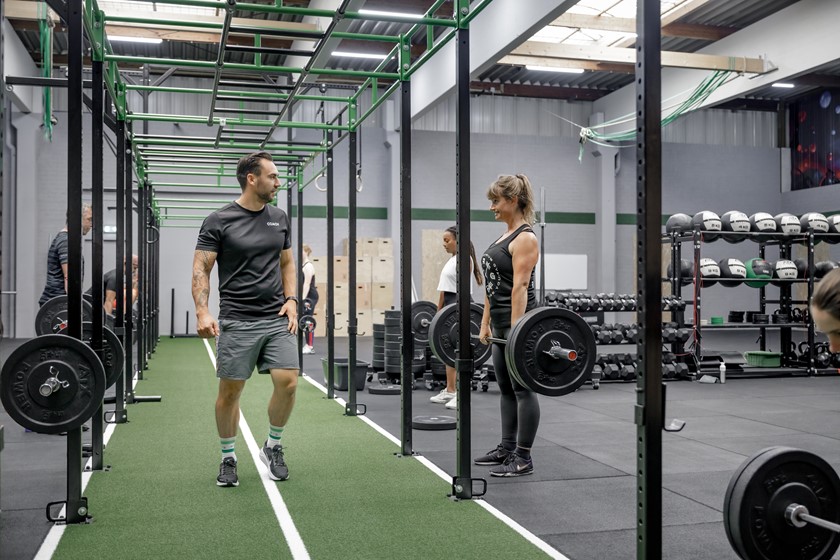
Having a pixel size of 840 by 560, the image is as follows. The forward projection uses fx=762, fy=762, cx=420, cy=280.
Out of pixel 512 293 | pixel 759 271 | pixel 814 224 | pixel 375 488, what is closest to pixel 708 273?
pixel 759 271

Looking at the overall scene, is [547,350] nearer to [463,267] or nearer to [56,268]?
[463,267]

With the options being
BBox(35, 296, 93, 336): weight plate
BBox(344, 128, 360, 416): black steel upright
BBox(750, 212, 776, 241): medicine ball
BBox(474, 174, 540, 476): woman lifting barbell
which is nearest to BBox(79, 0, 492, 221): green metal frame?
BBox(344, 128, 360, 416): black steel upright

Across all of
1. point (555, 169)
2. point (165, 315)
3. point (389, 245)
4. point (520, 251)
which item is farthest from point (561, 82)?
point (520, 251)

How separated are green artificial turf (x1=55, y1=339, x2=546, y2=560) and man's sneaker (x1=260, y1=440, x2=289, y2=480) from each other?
7 centimetres

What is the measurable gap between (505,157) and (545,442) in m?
10.8

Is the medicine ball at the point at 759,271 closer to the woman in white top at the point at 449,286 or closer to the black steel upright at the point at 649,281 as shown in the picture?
the woman in white top at the point at 449,286

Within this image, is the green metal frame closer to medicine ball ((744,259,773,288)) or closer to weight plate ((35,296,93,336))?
weight plate ((35,296,93,336))

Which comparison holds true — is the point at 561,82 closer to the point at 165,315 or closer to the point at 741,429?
the point at 165,315

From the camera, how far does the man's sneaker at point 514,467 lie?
3.59 meters

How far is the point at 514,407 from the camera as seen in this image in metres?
3.59

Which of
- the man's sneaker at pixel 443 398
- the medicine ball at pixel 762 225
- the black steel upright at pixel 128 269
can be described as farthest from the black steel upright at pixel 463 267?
the medicine ball at pixel 762 225

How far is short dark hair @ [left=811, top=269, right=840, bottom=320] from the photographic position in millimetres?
1714

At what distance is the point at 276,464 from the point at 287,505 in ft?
1.45

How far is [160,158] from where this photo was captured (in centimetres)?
695
